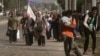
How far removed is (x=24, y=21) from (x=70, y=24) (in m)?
8.97

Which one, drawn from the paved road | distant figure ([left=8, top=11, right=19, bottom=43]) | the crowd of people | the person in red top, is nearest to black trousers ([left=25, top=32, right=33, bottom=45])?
the crowd of people

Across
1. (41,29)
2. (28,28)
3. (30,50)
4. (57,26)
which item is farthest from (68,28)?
(57,26)

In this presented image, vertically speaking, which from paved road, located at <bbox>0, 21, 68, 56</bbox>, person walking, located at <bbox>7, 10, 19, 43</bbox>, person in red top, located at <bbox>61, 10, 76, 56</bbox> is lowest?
paved road, located at <bbox>0, 21, 68, 56</bbox>

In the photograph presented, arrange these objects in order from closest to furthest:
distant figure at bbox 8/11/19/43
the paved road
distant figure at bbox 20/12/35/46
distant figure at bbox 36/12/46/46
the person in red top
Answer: the person in red top → the paved road → distant figure at bbox 36/12/46/46 → distant figure at bbox 20/12/35/46 → distant figure at bbox 8/11/19/43

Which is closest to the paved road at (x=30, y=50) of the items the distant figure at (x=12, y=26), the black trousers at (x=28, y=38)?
the black trousers at (x=28, y=38)

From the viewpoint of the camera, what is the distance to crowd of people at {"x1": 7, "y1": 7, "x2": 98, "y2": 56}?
14891 millimetres

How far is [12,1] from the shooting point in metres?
141

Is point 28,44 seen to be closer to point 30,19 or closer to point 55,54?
point 30,19

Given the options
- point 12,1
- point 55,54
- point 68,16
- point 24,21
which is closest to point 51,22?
point 24,21

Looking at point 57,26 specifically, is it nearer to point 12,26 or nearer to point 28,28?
point 12,26

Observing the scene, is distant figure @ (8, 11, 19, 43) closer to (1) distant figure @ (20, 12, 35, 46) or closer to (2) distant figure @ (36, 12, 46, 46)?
(1) distant figure @ (20, 12, 35, 46)

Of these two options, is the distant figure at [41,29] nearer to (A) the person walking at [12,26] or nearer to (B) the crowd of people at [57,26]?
(B) the crowd of people at [57,26]

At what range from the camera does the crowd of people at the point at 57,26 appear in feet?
48.9

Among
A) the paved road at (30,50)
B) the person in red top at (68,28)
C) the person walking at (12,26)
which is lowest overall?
the paved road at (30,50)
